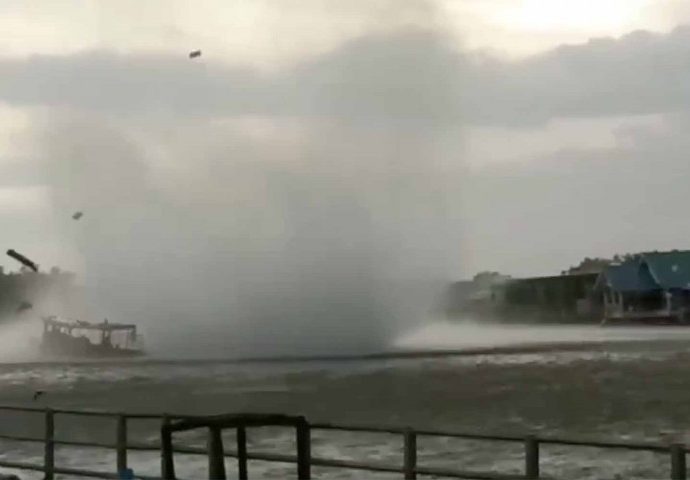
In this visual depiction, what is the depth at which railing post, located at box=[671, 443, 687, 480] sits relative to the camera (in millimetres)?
12375

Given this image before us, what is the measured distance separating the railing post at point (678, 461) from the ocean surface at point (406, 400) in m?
12.6

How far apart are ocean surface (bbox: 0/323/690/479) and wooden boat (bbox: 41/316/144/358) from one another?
787cm

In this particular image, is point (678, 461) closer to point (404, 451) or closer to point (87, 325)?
point (404, 451)

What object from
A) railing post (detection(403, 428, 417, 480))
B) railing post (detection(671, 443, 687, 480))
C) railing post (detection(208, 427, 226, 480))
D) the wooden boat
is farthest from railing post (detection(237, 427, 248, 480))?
the wooden boat

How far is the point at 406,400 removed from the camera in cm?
6425

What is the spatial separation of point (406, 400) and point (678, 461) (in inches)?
2051

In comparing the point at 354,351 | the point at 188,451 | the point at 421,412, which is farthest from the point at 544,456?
the point at 354,351

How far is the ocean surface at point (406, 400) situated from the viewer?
31.8 m

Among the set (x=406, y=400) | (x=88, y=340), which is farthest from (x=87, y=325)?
(x=406, y=400)

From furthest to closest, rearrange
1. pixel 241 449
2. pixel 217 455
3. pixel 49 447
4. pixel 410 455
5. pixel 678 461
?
pixel 49 447 → pixel 410 455 → pixel 678 461 → pixel 241 449 → pixel 217 455

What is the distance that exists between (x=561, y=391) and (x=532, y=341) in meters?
112

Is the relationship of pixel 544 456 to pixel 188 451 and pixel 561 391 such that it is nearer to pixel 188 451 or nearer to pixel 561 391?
pixel 188 451

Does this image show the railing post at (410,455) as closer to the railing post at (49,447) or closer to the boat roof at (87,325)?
the railing post at (49,447)

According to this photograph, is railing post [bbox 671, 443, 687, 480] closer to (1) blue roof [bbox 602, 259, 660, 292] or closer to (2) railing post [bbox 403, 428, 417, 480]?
(2) railing post [bbox 403, 428, 417, 480]
